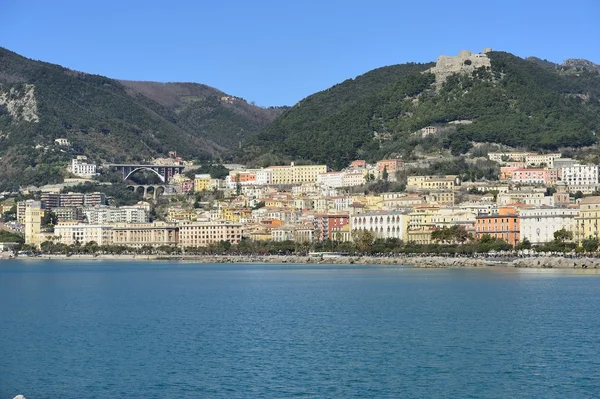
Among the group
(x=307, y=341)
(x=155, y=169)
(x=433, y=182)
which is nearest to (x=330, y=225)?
(x=433, y=182)

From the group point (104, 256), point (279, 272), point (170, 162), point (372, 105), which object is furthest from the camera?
point (170, 162)

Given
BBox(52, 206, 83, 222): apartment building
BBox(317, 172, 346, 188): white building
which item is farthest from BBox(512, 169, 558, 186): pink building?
BBox(52, 206, 83, 222): apartment building

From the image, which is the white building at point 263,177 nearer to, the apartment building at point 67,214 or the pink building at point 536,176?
the apartment building at point 67,214

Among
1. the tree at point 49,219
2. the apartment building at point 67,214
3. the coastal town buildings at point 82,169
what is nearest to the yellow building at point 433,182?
the apartment building at point 67,214

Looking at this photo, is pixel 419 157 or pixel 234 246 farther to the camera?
pixel 419 157

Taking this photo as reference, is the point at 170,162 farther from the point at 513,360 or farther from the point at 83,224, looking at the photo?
the point at 513,360

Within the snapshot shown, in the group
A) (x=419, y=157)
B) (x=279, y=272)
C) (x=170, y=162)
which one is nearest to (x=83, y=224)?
(x=419, y=157)

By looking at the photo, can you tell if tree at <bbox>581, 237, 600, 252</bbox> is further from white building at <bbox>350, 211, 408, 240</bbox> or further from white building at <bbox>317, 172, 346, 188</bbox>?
white building at <bbox>317, 172, 346, 188</bbox>

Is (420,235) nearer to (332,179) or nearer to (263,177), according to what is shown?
(332,179)
